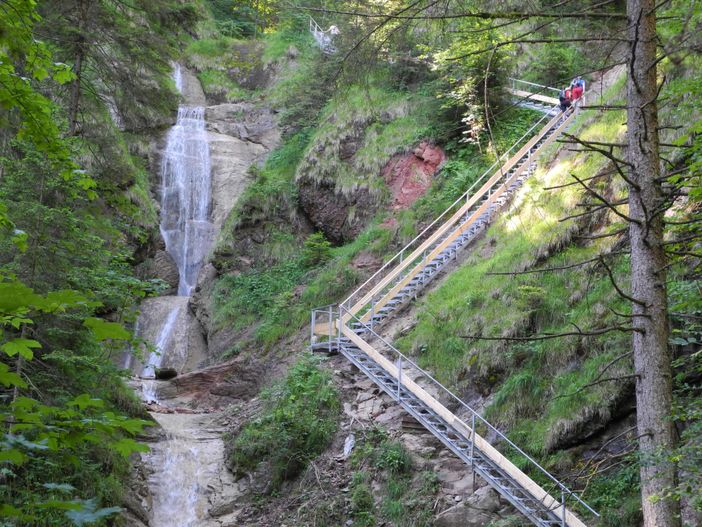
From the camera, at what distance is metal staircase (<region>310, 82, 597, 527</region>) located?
855 centimetres

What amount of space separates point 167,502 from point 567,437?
766 cm

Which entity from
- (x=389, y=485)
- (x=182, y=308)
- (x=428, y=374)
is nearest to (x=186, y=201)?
(x=182, y=308)

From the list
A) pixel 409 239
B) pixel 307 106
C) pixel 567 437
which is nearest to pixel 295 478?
pixel 567 437

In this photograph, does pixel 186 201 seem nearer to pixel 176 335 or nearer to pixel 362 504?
pixel 176 335

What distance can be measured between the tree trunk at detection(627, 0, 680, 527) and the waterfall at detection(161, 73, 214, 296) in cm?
2055

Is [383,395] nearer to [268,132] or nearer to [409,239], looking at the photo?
[409,239]

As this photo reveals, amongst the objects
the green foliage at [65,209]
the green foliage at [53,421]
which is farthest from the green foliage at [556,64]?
the green foliage at [53,421]

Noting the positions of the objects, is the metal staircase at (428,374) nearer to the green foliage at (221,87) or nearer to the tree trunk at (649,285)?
the tree trunk at (649,285)

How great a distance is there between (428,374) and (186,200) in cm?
1714

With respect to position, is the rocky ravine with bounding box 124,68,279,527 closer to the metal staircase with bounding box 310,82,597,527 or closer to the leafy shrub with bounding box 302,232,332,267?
the metal staircase with bounding box 310,82,597,527

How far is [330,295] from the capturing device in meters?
17.6

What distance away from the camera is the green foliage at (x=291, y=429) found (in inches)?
473

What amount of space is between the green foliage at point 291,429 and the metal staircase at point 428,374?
104 centimetres

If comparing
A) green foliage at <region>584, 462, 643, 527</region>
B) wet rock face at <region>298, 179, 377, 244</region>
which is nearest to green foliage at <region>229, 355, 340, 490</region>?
green foliage at <region>584, 462, 643, 527</region>
